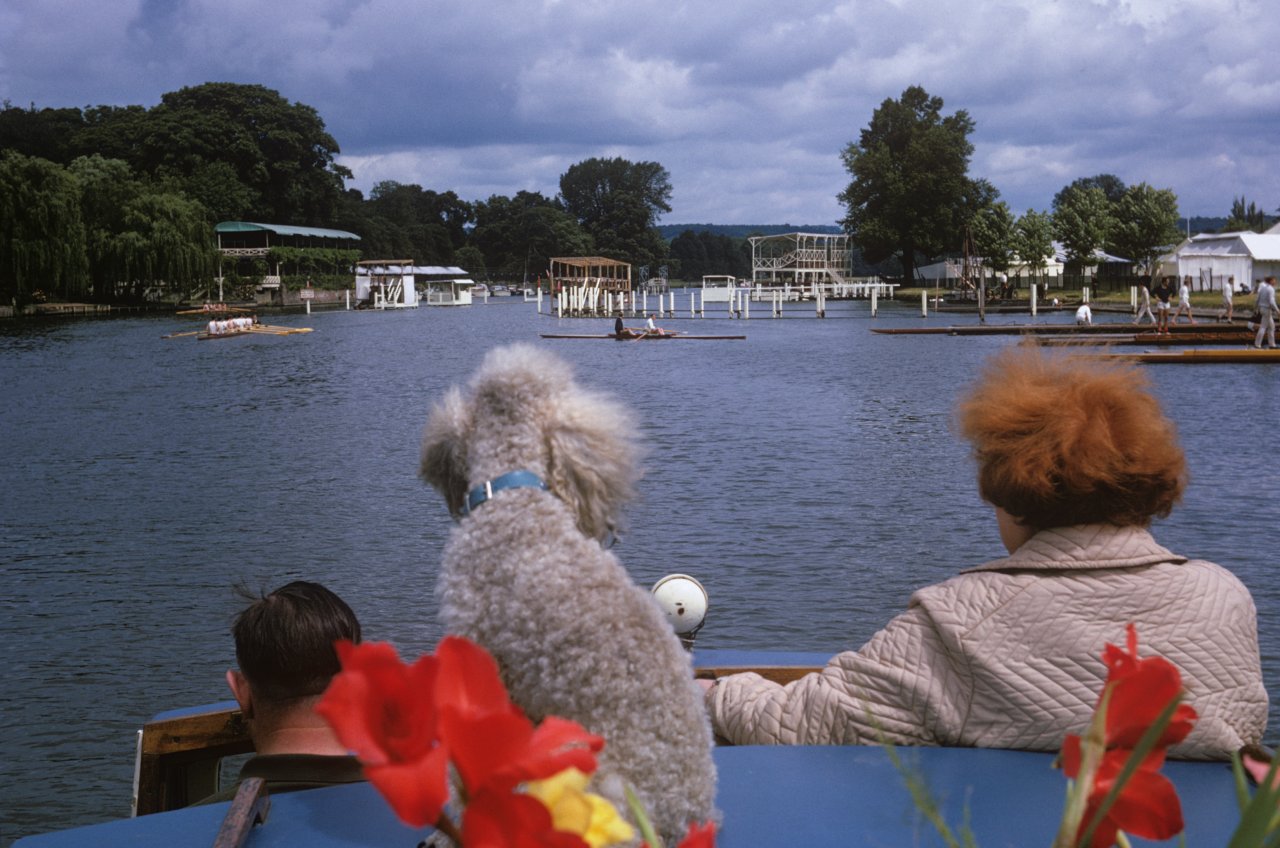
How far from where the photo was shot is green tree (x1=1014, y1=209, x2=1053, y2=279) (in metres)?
83.2

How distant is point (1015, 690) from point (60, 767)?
6170 mm

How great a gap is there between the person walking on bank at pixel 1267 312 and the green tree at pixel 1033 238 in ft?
174

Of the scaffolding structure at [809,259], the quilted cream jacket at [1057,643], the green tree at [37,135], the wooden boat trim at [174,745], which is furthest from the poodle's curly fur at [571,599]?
the scaffolding structure at [809,259]

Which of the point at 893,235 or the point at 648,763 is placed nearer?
the point at 648,763

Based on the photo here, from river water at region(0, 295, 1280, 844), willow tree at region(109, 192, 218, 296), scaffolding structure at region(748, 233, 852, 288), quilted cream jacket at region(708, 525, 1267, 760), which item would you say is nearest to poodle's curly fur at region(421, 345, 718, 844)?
river water at region(0, 295, 1280, 844)

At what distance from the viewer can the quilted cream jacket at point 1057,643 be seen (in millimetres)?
2570

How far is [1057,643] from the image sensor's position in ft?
8.46

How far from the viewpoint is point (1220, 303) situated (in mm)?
57469

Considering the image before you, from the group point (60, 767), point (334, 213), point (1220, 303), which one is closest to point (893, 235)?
point (1220, 303)

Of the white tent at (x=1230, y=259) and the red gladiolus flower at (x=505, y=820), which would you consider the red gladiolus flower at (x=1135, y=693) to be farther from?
the white tent at (x=1230, y=259)

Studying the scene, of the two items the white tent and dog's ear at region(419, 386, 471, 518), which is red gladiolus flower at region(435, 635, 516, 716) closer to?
dog's ear at region(419, 386, 471, 518)

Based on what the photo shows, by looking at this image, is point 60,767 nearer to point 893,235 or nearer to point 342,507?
point 342,507

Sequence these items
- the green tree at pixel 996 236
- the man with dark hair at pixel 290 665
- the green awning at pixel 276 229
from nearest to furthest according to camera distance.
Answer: the man with dark hair at pixel 290 665 < the green tree at pixel 996 236 < the green awning at pixel 276 229

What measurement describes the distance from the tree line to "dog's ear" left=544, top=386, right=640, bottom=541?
54.8 m
